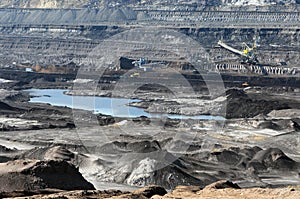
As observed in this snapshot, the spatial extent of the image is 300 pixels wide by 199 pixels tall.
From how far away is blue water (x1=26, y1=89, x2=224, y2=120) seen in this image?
6234 cm

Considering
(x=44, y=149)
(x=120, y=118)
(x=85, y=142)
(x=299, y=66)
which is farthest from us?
(x=299, y=66)

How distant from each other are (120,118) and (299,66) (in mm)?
41834

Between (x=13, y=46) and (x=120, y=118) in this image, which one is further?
(x=13, y=46)

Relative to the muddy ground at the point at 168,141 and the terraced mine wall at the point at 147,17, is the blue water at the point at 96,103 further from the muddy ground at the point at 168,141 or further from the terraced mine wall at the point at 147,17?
the terraced mine wall at the point at 147,17

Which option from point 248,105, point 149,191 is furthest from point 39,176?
point 248,105

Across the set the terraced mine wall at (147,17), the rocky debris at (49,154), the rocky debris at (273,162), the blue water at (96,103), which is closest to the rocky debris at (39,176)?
the rocky debris at (49,154)

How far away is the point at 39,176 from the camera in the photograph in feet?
95.8

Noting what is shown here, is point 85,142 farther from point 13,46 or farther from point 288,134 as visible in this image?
point 13,46

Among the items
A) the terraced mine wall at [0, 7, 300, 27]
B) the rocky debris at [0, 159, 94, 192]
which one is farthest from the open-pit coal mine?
the terraced mine wall at [0, 7, 300, 27]

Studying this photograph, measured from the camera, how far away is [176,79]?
85875 mm

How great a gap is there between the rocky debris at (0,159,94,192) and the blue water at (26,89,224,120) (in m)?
30.0

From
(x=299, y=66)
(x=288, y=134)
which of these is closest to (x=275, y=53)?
(x=299, y=66)

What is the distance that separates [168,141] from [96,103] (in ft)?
90.4

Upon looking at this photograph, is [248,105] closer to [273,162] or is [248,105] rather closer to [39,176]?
[273,162]
